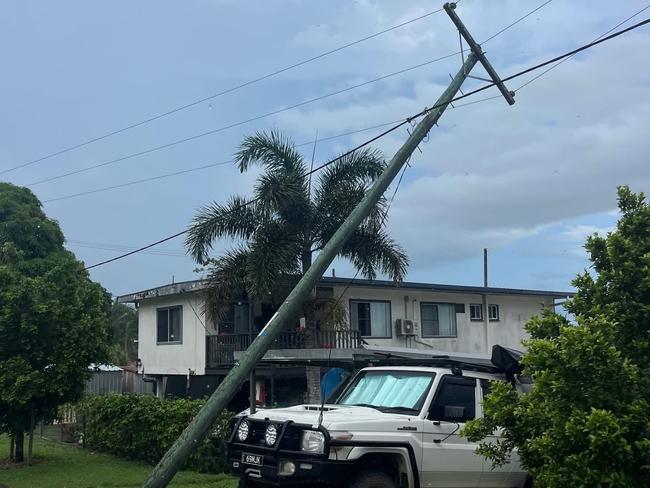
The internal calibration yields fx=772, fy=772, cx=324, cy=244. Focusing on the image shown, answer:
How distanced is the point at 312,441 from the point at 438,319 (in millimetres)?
19656

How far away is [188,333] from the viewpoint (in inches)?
948

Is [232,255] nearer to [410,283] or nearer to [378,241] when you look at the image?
[378,241]

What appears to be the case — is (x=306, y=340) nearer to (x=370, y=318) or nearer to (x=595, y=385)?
(x=370, y=318)

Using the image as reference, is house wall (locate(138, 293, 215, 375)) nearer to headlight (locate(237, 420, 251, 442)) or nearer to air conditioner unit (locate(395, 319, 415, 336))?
air conditioner unit (locate(395, 319, 415, 336))

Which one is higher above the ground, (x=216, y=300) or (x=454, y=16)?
(x=454, y=16)

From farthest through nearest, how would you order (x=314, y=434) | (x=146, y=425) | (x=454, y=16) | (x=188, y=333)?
(x=188, y=333) < (x=146, y=425) < (x=454, y=16) < (x=314, y=434)

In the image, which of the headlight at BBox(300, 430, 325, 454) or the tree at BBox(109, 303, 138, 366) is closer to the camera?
the headlight at BBox(300, 430, 325, 454)

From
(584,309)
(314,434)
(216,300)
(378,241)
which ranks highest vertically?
(378,241)

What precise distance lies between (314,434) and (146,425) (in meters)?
7.97

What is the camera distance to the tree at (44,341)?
46.9 feet

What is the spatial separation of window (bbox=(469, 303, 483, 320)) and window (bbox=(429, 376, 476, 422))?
19504 mm

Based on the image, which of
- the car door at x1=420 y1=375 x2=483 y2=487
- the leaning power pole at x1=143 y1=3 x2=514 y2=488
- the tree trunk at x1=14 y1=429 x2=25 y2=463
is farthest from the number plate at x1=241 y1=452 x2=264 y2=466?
the tree trunk at x1=14 y1=429 x2=25 y2=463

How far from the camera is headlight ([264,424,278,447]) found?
7844 mm

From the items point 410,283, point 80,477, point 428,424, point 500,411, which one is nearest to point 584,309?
point 500,411
